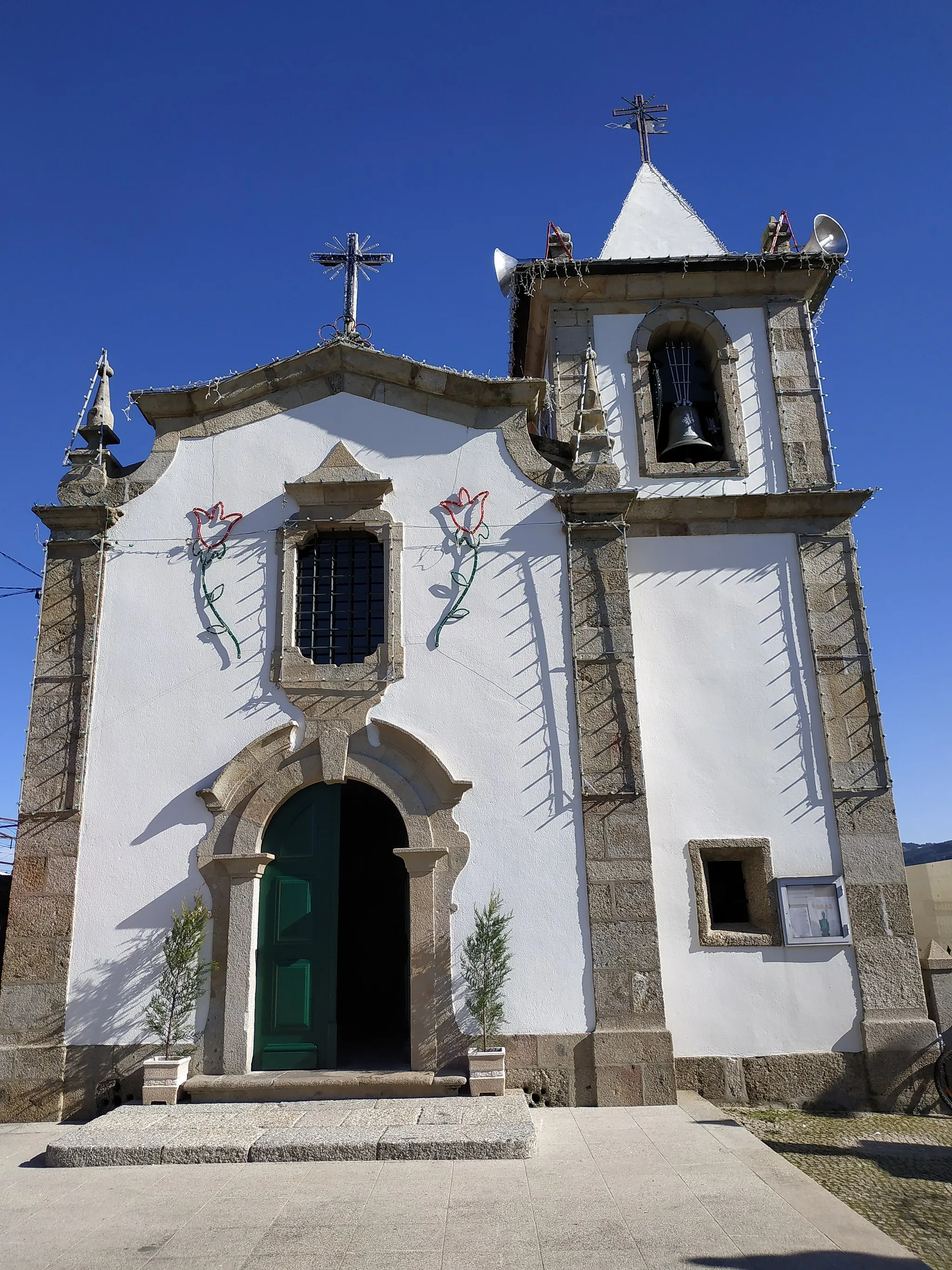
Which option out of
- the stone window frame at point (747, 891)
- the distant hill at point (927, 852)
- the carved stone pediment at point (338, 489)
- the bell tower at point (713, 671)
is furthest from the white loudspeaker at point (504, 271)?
the distant hill at point (927, 852)

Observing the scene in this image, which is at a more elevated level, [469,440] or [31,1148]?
[469,440]

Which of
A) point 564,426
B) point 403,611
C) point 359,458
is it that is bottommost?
point 403,611

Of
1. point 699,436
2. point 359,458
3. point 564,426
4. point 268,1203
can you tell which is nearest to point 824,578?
point 699,436

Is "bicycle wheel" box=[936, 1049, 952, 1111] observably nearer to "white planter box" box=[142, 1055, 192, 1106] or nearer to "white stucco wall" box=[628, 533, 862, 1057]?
"white stucco wall" box=[628, 533, 862, 1057]

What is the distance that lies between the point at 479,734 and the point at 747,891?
118 inches

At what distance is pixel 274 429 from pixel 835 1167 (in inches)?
324

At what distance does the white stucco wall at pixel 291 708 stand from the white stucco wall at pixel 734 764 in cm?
96

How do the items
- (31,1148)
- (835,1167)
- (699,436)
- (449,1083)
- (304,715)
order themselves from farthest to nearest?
(699,436) < (304,715) < (449,1083) < (31,1148) < (835,1167)

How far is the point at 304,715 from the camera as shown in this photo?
8680 millimetres

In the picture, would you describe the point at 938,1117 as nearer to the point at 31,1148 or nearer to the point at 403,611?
the point at 403,611

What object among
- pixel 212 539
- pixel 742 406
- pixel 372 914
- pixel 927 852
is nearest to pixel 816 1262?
pixel 212 539

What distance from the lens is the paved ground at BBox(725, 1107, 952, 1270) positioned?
5.25m

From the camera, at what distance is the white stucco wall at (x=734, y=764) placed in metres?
8.17

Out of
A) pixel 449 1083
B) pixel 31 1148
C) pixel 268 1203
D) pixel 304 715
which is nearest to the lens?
pixel 268 1203
